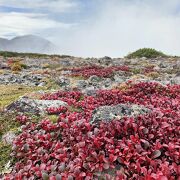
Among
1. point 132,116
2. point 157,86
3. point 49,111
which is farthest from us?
point 157,86

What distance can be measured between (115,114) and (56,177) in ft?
9.44

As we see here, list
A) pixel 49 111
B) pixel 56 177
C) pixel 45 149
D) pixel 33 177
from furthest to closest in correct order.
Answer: pixel 49 111 < pixel 45 149 < pixel 33 177 < pixel 56 177

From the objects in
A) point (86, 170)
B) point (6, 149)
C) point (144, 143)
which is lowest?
point (6, 149)

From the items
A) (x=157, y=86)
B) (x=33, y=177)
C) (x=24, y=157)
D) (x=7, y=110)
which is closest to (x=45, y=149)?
(x=24, y=157)

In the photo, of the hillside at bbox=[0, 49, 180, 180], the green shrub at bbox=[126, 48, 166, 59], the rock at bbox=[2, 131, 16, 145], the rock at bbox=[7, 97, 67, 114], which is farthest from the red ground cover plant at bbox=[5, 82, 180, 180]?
the green shrub at bbox=[126, 48, 166, 59]

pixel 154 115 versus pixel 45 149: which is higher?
pixel 154 115

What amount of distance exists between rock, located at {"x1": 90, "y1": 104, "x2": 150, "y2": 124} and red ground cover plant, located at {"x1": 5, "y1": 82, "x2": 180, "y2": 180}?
0.81 feet

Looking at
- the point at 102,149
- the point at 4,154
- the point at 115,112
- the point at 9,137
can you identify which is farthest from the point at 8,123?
the point at 102,149

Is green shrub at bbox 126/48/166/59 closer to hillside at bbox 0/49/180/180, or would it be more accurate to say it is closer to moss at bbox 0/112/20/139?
hillside at bbox 0/49/180/180

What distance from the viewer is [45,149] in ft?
26.9

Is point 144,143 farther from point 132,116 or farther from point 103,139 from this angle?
point 132,116

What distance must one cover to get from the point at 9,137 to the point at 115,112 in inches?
117

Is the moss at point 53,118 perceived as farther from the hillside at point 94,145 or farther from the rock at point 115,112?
the rock at point 115,112

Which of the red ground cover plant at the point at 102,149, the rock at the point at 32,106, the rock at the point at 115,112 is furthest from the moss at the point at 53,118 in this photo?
the rock at the point at 115,112
